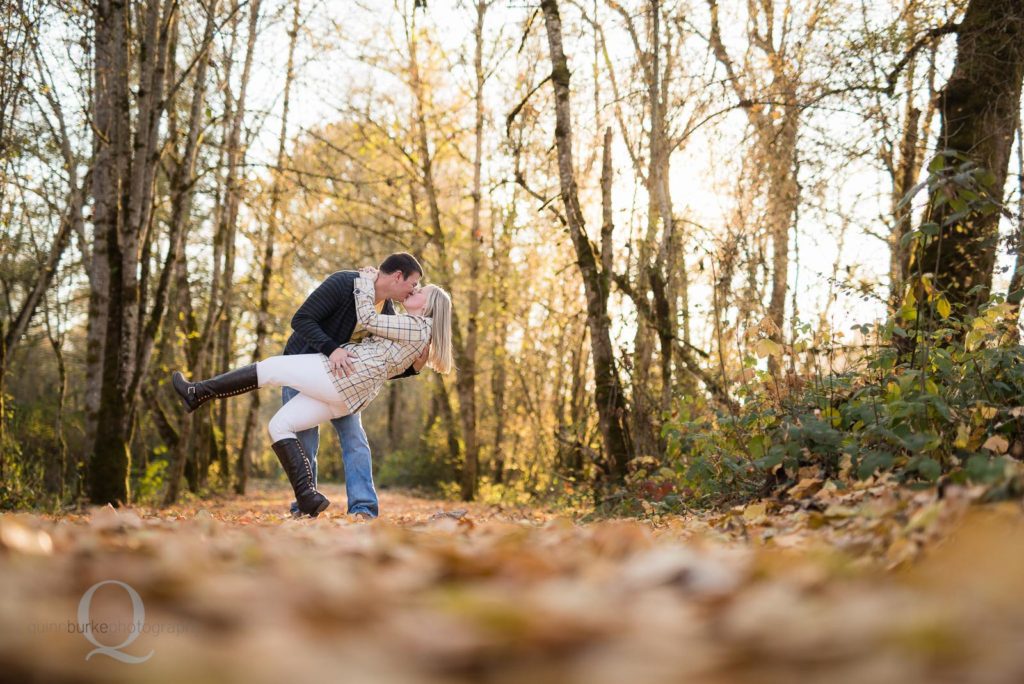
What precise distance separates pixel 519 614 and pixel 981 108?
8.70 metres

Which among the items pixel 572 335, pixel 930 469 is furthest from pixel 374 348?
pixel 572 335

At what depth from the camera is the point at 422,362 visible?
22.6ft

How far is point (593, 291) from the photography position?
9.34 meters

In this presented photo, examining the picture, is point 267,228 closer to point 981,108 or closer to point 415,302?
point 415,302

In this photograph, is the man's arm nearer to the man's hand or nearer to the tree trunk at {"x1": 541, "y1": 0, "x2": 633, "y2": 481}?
the man's hand

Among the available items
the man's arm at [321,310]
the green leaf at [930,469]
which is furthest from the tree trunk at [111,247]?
the green leaf at [930,469]

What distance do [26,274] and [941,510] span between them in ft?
52.3

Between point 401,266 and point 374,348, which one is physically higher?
point 401,266

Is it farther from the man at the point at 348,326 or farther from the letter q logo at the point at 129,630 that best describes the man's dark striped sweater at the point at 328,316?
the letter q logo at the point at 129,630

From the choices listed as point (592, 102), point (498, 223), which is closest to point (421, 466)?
point (498, 223)

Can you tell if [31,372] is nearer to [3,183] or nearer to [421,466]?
[421,466]

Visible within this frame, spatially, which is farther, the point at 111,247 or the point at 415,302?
the point at 111,247

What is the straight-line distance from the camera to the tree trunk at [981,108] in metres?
7.90

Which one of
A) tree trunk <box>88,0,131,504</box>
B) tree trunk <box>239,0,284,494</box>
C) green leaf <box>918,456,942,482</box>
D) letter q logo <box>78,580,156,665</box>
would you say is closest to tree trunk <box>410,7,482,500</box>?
tree trunk <box>239,0,284,494</box>
